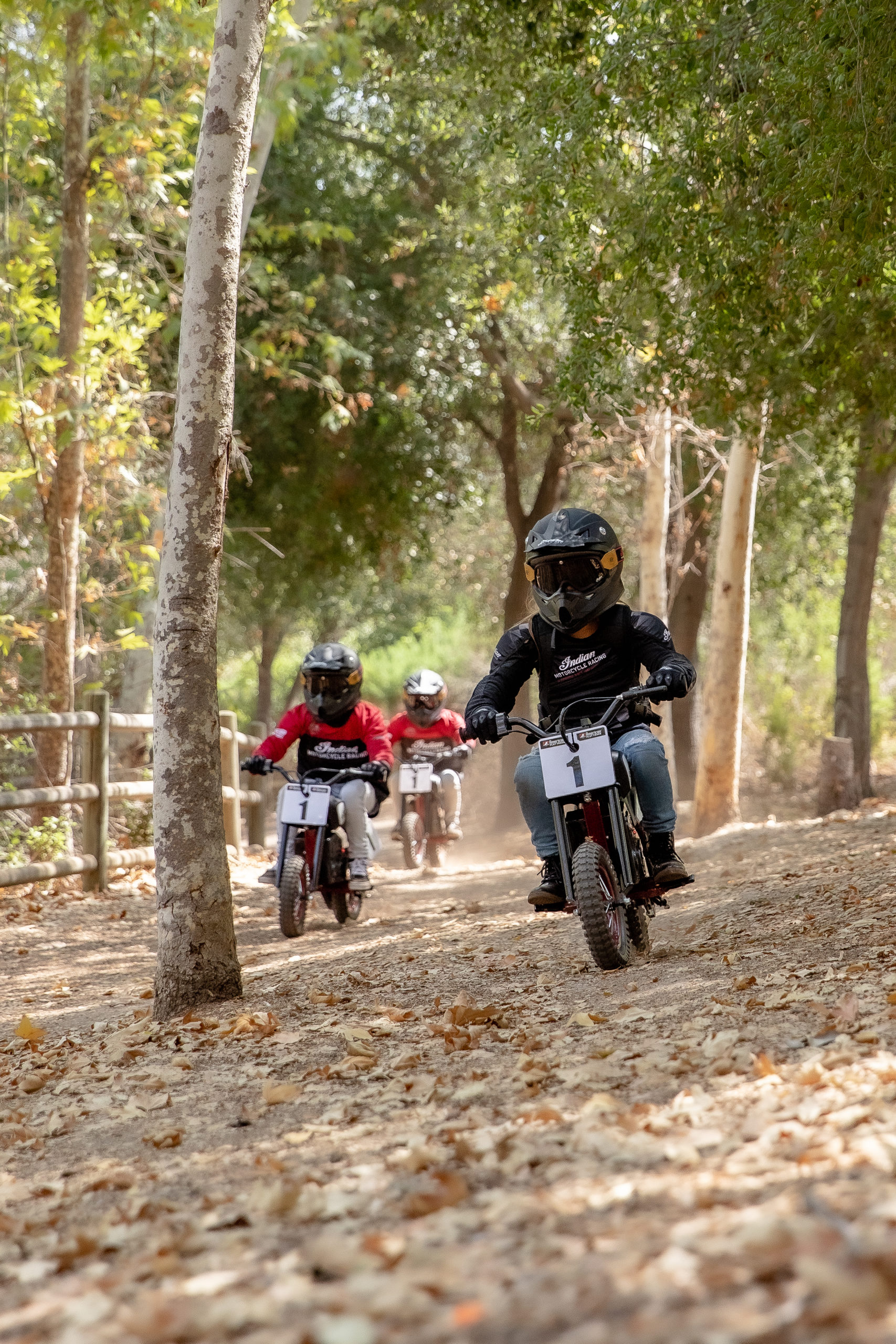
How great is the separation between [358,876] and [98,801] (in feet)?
8.72

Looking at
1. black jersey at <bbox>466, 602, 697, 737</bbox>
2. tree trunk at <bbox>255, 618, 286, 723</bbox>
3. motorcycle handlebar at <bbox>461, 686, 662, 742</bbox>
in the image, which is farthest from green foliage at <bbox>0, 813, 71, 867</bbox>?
tree trunk at <bbox>255, 618, 286, 723</bbox>

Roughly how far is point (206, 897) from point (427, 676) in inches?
314

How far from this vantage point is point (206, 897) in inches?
225

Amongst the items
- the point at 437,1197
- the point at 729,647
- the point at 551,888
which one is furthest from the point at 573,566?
the point at 729,647

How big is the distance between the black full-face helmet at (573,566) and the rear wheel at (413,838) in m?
7.09

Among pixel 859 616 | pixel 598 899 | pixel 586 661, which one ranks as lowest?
pixel 598 899

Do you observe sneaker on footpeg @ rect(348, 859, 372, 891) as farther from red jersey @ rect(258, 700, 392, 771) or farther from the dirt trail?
the dirt trail

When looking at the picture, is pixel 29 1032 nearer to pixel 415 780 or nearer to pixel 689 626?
pixel 415 780

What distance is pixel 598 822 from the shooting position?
5.83 meters

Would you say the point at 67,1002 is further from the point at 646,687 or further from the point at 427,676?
the point at 427,676

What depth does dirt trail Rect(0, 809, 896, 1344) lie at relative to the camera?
2311 mm

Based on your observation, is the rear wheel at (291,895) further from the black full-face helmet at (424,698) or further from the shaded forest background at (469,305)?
the black full-face helmet at (424,698)

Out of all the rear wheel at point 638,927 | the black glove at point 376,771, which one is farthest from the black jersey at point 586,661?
the black glove at point 376,771

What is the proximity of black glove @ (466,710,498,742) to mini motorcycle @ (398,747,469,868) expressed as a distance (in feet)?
22.6
